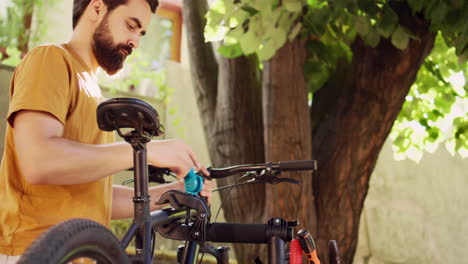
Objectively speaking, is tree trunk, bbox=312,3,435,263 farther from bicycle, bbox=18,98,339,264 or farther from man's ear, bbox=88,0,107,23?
man's ear, bbox=88,0,107,23

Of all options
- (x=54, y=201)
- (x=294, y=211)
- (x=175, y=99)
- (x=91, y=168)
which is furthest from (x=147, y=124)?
(x=175, y=99)

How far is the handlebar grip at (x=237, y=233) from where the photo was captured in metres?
1.50

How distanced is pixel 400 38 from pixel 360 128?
550 millimetres

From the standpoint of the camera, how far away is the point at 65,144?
134 centimetres

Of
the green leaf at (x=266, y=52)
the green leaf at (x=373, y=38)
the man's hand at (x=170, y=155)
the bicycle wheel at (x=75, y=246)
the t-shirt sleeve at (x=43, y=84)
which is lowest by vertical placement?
the bicycle wheel at (x=75, y=246)

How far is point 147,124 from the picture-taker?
1233 mm

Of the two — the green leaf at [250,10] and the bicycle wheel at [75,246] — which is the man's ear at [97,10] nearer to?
the bicycle wheel at [75,246]

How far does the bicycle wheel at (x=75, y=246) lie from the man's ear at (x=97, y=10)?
0.80 metres

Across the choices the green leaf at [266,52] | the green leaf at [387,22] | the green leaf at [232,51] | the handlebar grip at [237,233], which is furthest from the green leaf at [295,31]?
the handlebar grip at [237,233]

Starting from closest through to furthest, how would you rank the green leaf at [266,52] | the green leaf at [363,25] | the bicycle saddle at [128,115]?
the bicycle saddle at [128,115]
the green leaf at [266,52]
the green leaf at [363,25]

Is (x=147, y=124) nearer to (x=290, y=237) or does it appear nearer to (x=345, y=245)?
(x=290, y=237)

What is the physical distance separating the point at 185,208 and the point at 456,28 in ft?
6.32

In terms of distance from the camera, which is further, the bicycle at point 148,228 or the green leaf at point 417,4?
the green leaf at point 417,4

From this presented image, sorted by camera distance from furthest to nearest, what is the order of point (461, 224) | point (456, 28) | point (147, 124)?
point (461, 224), point (456, 28), point (147, 124)
